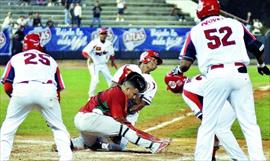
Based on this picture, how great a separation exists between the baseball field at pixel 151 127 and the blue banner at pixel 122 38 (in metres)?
13.4

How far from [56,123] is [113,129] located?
1.53m

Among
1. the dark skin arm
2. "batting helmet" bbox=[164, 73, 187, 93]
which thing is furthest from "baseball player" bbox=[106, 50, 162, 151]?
the dark skin arm

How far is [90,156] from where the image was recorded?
11.8m

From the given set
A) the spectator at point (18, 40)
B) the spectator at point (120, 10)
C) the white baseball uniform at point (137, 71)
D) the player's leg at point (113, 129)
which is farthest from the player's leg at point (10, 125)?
the spectator at point (120, 10)

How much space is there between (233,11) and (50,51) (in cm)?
2001

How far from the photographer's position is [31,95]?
10297 mm

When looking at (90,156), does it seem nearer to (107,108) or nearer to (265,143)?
(107,108)

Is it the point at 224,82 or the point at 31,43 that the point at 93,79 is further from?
the point at 224,82

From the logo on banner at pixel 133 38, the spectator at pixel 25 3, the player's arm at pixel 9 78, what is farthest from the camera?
the spectator at pixel 25 3

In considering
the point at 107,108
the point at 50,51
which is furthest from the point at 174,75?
the point at 50,51

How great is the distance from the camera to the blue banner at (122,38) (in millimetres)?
42250

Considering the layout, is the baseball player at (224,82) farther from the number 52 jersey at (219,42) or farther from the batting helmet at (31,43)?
the batting helmet at (31,43)

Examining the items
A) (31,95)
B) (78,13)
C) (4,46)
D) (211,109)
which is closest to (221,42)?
(211,109)

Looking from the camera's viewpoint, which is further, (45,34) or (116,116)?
(45,34)
